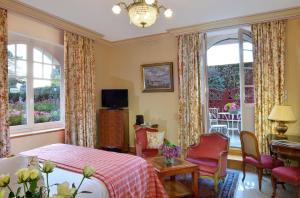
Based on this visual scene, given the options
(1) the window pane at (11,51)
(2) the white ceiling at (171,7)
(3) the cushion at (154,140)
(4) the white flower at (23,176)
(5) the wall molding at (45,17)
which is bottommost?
(3) the cushion at (154,140)

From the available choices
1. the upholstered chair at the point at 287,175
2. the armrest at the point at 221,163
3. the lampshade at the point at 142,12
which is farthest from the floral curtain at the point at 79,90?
the upholstered chair at the point at 287,175

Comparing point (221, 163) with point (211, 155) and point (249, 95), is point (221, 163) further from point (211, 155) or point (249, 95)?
point (249, 95)

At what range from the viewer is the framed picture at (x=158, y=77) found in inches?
194

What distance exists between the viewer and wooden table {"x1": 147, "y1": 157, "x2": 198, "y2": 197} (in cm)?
280

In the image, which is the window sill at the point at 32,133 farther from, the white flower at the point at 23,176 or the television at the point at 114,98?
the white flower at the point at 23,176

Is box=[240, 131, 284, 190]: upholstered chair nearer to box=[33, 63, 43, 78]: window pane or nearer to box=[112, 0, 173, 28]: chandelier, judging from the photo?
box=[112, 0, 173, 28]: chandelier

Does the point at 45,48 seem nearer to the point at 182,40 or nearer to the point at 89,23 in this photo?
the point at 89,23

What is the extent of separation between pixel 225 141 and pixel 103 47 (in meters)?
3.76

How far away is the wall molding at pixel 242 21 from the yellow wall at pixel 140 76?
44 cm

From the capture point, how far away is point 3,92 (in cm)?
315

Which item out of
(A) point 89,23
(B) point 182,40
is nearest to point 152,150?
(B) point 182,40

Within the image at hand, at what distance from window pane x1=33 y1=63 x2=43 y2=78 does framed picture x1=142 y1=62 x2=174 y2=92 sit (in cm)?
227

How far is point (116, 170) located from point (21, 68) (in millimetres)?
2868

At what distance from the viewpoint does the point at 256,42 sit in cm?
401
